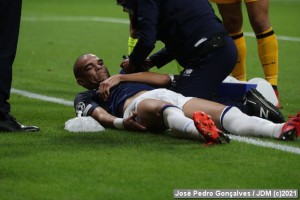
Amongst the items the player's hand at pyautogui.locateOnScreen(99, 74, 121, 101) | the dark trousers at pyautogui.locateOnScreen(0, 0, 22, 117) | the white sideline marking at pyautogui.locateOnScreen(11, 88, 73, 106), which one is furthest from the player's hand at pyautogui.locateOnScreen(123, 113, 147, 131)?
the white sideline marking at pyautogui.locateOnScreen(11, 88, 73, 106)

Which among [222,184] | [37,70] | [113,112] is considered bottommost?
[37,70]

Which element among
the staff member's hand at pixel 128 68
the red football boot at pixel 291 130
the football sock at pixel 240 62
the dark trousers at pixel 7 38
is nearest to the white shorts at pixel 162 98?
the staff member's hand at pixel 128 68

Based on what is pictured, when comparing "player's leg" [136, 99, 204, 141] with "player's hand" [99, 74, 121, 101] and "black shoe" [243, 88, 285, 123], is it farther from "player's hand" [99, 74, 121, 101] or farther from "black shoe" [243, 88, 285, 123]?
"black shoe" [243, 88, 285, 123]

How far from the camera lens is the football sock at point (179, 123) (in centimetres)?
623

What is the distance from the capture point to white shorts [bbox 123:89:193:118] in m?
6.70

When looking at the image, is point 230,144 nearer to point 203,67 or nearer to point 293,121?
point 293,121

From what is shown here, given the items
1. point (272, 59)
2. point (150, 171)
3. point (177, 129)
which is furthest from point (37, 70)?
point (150, 171)

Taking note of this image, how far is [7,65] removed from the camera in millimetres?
6723

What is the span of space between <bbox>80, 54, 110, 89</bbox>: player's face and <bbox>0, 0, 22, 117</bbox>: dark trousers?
0.70m

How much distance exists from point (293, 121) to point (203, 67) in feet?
3.58

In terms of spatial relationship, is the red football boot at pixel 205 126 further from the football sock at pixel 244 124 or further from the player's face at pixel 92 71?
the player's face at pixel 92 71

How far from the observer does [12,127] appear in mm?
6766

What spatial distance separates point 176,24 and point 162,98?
2.19 ft

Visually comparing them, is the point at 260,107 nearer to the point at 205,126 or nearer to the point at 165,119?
the point at 165,119
